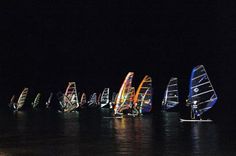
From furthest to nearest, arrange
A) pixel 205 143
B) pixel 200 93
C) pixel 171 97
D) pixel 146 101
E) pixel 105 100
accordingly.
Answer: pixel 105 100, pixel 171 97, pixel 146 101, pixel 200 93, pixel 205 143

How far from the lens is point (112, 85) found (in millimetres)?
122875

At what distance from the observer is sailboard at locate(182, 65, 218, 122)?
39.3 meters

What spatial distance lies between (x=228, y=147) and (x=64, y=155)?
7299 millimetres

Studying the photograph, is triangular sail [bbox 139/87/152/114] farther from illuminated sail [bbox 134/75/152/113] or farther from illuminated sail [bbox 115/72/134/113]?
illuminated sail [bbox 115/72/134/113]

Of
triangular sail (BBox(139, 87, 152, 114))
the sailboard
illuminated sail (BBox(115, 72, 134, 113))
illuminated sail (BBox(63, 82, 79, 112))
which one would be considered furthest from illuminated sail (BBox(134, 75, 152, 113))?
illuminated sail (BBox(63, 82, 79, 112))

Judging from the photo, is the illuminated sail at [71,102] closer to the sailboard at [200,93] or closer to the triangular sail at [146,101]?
the triangular sail at [146,101]

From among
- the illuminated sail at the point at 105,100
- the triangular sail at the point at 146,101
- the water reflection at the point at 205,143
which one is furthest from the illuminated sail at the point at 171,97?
the water reflection at the point at 205,143

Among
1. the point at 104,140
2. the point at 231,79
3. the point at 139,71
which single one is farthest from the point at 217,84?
the point at 104,140

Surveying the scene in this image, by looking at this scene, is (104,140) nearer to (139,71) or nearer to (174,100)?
(174,100)

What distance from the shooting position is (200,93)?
3956 centimetres

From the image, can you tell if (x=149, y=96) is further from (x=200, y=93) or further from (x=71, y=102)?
(x=71, y=102)

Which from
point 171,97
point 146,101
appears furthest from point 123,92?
point 171,97

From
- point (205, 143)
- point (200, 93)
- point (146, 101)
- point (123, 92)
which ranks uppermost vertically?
point (123, 92)

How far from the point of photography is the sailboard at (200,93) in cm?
3931
